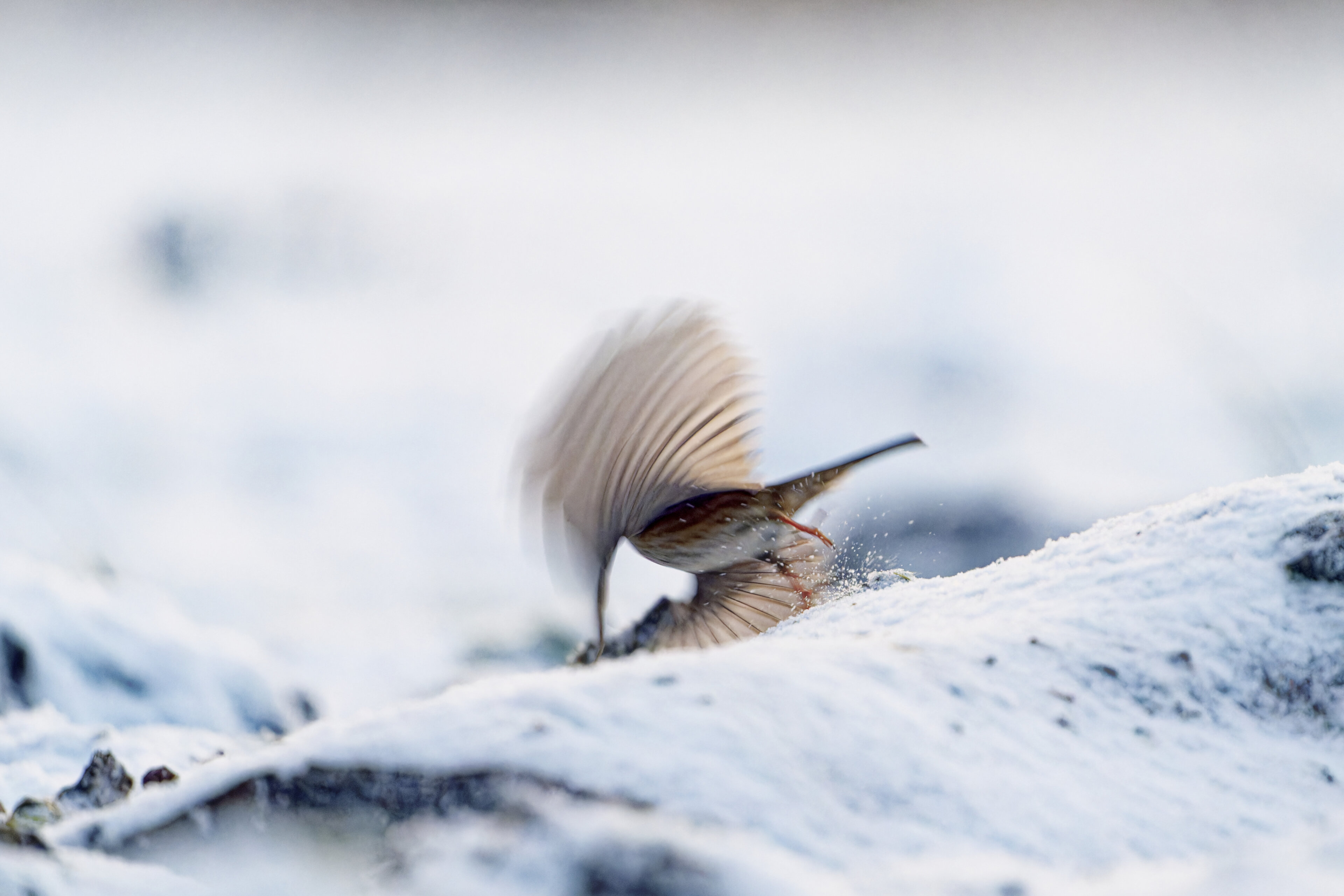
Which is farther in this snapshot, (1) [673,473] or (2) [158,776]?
(1) [673,473]

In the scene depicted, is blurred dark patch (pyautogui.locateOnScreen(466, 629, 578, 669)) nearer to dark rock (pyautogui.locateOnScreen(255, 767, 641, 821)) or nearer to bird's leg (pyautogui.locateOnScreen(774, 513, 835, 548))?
bird's leg (pyautogui.locateOnScreen(774, 513, 835, 548))

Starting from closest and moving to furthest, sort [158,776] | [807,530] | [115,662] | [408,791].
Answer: [408,791], [158,776], [807,530], [115,662]

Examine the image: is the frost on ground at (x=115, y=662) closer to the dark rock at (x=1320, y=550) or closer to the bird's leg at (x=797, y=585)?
the bird's leg at (x=797, y=585)

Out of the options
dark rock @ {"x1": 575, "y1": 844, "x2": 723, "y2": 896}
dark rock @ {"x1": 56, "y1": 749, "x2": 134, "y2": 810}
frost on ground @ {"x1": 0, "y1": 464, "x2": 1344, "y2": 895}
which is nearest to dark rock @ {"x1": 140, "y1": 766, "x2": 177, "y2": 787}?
dark rock @ {"x1": 56, "y1": 749, "x2": 134, "y2": 810}

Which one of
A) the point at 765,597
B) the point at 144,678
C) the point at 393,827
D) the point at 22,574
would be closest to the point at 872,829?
the point at 393,827

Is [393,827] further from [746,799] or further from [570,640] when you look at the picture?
[570,640]

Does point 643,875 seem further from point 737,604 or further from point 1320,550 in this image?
point 737,604

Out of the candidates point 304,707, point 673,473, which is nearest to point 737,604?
point 673,473
